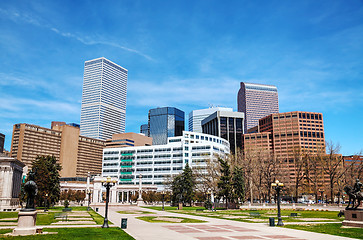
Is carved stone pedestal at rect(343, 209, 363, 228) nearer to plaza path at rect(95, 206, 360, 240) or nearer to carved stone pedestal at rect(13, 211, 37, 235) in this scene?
plaza path at rect(95, 206, 360, 240)

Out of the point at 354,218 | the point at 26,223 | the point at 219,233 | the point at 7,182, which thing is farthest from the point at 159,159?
the point at 26,223

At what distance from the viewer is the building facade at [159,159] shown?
147250 mm

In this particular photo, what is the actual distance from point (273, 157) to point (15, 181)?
74.3m

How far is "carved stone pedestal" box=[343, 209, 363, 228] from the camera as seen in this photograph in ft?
91.9

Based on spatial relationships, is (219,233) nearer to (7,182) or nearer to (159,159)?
(7,182)

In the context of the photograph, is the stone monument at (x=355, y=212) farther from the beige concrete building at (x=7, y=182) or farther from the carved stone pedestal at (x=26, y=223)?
the beige concrete building at (x=7, y=182)

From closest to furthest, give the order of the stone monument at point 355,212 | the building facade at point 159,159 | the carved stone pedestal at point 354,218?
the carved stone pedestal at point 354,218
the stone monument at point 355,212
the building facade at point 159,159

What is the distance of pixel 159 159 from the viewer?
154 metres

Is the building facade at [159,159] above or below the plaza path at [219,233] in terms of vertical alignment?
above

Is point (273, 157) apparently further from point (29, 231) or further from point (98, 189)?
point (29, 231)

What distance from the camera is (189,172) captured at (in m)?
84.8

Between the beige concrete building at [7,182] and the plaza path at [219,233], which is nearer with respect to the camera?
the plaza path at [219,233]

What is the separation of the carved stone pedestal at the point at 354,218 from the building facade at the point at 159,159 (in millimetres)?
110718

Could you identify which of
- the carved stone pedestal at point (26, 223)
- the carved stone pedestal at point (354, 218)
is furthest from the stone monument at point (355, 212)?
the carved stone pedestal at point (26, 223)
